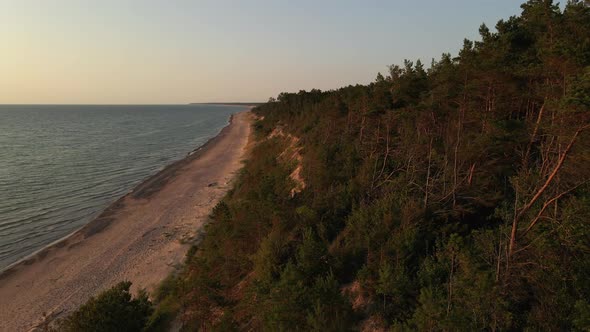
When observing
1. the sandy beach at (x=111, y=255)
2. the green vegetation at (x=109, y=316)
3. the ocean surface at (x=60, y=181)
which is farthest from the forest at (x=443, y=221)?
the ocean surface at (x=60, y=181)

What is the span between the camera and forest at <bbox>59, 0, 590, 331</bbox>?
891cm

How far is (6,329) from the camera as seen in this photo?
1616 cm

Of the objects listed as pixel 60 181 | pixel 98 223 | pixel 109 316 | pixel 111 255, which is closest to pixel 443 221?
pixel 109 316

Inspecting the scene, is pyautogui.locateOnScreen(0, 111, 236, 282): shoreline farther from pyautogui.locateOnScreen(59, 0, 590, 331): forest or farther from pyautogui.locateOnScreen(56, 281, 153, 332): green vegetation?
pyautogui.locateOnScreen(56, 281, 153, 332): green vegetation

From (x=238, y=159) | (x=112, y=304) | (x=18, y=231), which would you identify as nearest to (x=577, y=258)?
(x=112, y=304)

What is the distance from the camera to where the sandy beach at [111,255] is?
18266mm

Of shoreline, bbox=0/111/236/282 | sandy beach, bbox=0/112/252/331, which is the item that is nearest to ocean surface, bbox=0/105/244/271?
shoreline, bbox=0/111/236/282

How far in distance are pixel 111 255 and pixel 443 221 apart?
22.1 m

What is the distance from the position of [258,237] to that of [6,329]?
1333 cm

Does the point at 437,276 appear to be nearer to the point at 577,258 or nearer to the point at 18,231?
the point at 577,258

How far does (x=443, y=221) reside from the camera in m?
14.4

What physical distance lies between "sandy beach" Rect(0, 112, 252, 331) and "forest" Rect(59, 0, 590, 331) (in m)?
4.12

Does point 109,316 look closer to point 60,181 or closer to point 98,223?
point 98,223

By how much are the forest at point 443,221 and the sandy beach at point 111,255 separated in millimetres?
4123
